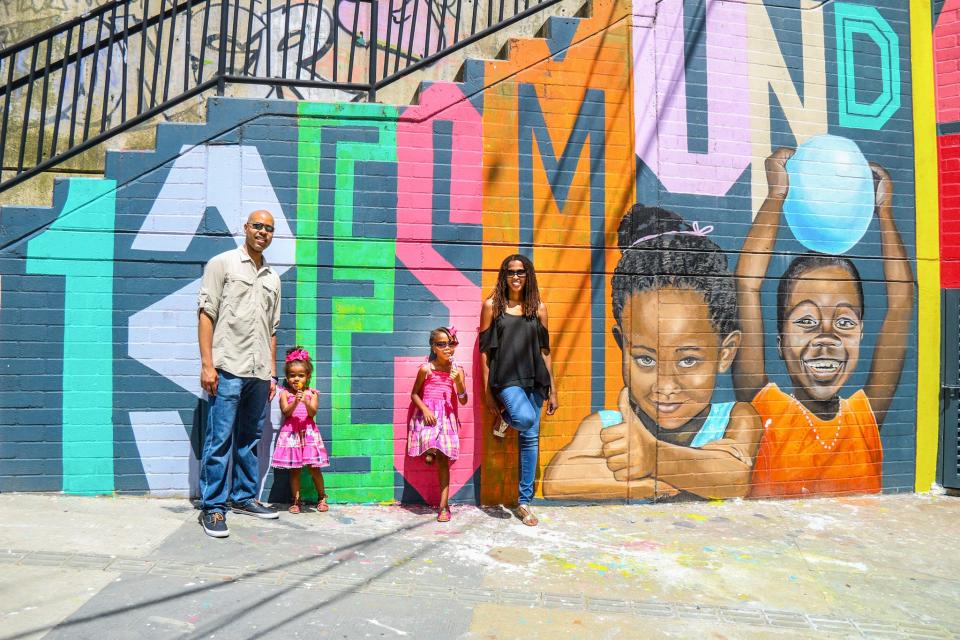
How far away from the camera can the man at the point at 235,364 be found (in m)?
4.82

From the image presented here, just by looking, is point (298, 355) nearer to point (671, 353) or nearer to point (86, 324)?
point (86, 324)

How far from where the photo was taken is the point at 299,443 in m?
5.32

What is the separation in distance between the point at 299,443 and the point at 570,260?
2517mm

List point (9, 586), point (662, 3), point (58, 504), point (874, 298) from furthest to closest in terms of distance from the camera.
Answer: point (874, 298), point (662, 3), point (58, 504), point (9, 586)

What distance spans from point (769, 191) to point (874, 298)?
1405mm

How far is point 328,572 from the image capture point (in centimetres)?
426

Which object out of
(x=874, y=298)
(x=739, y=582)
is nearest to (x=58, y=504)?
(x=739, y=582)

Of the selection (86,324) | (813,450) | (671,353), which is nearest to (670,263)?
(671,353)

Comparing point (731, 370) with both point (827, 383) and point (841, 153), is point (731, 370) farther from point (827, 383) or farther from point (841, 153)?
point (841, 153)

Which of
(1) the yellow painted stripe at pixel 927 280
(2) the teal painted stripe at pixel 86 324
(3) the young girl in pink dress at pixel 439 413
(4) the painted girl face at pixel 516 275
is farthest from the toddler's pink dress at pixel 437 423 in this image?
(1) the yellow painted stripe at pixel 927 280

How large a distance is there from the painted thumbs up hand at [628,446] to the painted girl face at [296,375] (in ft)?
7.81

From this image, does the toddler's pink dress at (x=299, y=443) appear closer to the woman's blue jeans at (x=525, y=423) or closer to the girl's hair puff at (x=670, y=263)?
the woman's blue jeans at (x=525, y=423)

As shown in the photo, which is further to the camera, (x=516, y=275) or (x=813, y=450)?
(x=813, y=450)

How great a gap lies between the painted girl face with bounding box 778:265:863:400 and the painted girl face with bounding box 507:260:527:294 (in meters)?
2.49
